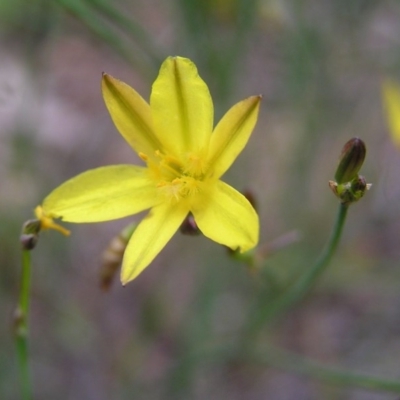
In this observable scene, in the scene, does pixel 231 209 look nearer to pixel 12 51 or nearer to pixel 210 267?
pixel 210 267

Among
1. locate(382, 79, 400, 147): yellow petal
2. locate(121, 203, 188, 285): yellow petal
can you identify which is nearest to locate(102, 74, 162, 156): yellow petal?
locate(121, 203, 188, 285): yellow petal

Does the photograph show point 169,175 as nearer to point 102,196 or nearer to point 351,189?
point 102,196

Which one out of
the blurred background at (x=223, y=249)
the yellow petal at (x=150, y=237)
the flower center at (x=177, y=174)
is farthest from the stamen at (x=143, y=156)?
the blurred background at (x=223, y=249)

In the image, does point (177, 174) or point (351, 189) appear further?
point (177, 174)

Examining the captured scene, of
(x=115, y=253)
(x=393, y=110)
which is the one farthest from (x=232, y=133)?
(x=393, y=110)

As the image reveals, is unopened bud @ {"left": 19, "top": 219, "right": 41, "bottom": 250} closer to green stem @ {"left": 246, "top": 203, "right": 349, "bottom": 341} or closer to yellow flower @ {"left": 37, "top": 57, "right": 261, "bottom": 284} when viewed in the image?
yellow flower @ {"left": 37, "top": 57, "right": 261, "bottom": 284}

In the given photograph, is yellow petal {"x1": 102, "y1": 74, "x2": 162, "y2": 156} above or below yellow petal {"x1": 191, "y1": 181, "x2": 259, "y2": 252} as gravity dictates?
above
